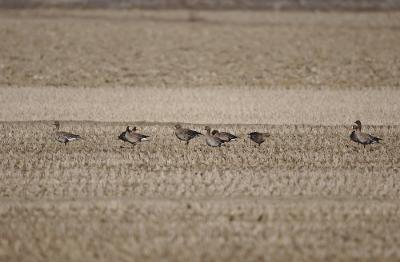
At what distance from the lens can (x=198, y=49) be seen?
2762cm

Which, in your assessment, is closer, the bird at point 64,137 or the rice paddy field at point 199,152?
the rice paddy field at point 199,152

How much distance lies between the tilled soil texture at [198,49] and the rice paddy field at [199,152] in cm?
15

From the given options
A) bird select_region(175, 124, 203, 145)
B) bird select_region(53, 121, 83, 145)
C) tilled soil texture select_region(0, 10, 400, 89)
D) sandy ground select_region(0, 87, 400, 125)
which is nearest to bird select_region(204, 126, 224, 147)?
bird select_region(175, 124, 203, 145)

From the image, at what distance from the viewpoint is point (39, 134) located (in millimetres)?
16109

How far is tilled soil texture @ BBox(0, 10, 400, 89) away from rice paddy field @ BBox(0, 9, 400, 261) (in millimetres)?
155

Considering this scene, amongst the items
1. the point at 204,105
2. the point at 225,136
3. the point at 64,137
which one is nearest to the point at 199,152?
the point at 225,136

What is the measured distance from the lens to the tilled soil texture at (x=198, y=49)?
22766mm

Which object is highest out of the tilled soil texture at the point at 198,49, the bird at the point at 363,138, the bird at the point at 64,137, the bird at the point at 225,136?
the tilled soil texture at the point at 198,49

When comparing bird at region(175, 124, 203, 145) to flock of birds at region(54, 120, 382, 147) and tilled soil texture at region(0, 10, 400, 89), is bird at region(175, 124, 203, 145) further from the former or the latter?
tilled soil texture at region(0, 10, 400, 89)

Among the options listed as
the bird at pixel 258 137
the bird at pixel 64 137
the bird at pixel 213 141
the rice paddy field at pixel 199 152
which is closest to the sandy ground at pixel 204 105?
the rice paddy field at pixel 199 152

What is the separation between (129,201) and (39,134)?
553 centimetres

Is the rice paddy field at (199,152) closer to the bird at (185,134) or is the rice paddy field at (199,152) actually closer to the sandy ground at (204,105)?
the sandy ground at (204,105)

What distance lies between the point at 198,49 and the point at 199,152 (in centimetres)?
1385

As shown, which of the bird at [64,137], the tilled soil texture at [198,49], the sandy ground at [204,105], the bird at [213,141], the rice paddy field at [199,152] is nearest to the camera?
the rice paddy field at [199,152]
